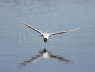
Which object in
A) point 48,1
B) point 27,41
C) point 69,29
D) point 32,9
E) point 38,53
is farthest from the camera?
point 48,1

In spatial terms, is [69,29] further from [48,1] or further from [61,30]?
[48,1]

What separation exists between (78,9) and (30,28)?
167 centimetres

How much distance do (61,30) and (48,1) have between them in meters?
2.45

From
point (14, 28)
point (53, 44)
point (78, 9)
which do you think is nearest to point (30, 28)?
point (14, 28)

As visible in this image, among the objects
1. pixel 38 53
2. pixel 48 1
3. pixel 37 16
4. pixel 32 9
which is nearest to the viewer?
pixel 38 53

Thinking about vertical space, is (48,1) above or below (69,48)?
above

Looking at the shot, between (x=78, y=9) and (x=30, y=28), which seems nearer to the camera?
(x=30, y=28)

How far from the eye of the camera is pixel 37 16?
9203 millimetres

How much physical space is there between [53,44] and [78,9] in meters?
2.20

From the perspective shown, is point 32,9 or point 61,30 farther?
point 32,9

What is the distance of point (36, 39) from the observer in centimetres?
806

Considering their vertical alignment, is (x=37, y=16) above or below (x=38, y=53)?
above

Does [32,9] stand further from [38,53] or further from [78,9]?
[38,53]

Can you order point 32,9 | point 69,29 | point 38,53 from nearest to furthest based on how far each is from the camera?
1. point 38,53
2. point 69,29
3. point 32,9
